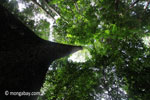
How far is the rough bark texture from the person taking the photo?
5.99ft

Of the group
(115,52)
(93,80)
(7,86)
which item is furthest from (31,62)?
(115,52)

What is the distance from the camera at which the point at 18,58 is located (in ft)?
7.09

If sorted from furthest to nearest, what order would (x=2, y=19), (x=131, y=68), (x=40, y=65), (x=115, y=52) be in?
(x=131, y=68)
(x=115, y=52)
(x=40, y=65)
(x=2, y=19)

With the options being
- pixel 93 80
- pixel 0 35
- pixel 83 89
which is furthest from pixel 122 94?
pixel 0 35

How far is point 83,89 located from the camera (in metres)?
4.26

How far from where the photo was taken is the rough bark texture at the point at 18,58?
183 cm

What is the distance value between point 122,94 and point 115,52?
3206mm

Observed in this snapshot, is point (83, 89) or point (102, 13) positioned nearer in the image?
point (83, 89)

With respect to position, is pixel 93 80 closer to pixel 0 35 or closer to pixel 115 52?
pixel 115 52

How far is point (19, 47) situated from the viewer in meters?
2.32

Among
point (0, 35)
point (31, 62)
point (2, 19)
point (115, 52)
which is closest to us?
point (0, 35)

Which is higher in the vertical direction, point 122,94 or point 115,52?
point 115,52

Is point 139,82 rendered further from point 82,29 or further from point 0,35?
point 0,35

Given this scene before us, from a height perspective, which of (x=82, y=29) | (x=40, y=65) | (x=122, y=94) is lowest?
(x=122, y=94)
